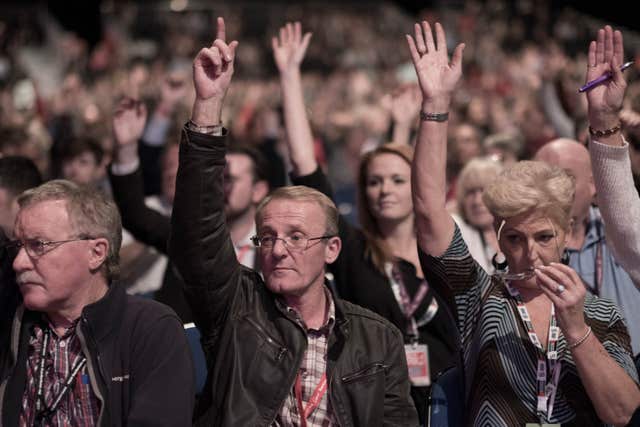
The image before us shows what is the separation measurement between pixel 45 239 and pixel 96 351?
14.1 inches

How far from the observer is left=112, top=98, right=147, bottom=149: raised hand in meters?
4.42

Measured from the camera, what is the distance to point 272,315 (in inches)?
116

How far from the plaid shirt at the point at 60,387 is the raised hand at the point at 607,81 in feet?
5.58

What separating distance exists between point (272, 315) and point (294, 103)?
134 centimetres

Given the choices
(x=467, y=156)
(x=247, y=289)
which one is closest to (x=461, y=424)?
(x=247, y=289)

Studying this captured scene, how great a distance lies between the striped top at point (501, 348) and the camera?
2.80m

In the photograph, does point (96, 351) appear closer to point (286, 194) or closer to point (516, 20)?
point (286, 194)

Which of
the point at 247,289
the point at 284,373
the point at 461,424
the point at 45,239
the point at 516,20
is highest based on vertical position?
the point at 516,20

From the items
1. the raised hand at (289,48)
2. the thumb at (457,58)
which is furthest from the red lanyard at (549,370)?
the raised hand at (289,48)

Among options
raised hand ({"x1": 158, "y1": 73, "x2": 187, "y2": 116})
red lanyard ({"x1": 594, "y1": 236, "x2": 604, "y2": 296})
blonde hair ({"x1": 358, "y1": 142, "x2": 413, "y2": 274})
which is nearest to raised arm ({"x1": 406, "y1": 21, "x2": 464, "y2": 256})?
red lanyard ({"x1": 594, "y1": 236, "x2": 604, "y2": 296})

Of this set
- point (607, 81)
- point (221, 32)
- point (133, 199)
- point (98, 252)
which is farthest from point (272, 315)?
point (133, 199)

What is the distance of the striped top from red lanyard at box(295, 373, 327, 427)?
44 centimetres

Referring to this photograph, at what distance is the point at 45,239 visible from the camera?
9.14 ft

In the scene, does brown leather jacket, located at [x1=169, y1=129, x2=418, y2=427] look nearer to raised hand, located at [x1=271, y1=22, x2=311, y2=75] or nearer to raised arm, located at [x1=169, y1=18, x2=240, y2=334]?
raised arm, located at [x1=169, y1=18, x2=240, y2=334]
